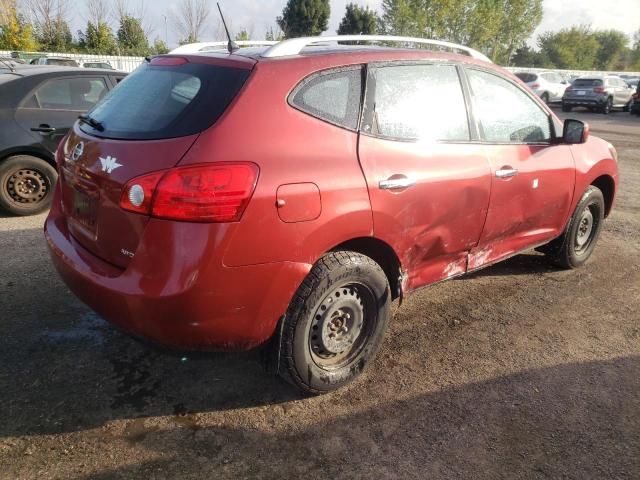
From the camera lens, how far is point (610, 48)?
216 feet

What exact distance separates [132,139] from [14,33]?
3360cm

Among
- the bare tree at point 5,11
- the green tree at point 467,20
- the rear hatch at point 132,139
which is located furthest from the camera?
the green tree at point 467,20

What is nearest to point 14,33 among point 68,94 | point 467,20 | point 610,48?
point 68,94

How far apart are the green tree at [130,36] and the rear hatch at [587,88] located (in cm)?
2592

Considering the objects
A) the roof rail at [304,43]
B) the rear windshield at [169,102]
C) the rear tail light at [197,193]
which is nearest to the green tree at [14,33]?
the rear windshield at [169,102]

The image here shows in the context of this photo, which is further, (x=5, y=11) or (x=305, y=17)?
(x=305, y=17)

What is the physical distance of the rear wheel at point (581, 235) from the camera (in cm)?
436

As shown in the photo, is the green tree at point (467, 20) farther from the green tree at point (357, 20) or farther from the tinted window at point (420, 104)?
the tinted window at point (420, 104)

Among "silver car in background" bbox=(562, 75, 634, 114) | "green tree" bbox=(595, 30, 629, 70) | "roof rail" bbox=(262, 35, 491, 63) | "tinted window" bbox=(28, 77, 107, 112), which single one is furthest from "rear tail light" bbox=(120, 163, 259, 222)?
"green tree" bbox=(595, 30, 629, 70)

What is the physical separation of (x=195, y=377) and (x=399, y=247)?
52.4 inches

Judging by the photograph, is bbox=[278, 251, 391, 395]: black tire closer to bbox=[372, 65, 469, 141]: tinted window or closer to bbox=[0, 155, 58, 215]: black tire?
bbox=[372, 65, 469, 141]: tinted window

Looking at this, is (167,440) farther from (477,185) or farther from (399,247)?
(477,185)

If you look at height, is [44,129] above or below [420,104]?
below

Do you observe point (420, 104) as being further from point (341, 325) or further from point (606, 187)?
point (606, 187)
